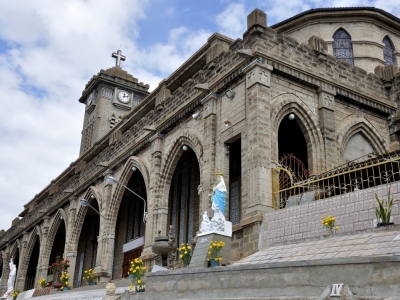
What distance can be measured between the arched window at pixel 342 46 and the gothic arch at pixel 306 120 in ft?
29.4

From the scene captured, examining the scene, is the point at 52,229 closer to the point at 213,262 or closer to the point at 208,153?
the point at 208,153

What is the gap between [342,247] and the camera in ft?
28.1

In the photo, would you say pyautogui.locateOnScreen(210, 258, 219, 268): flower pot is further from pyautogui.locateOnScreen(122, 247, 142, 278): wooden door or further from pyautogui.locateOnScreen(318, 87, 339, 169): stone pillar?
pyautogui.locateOnScreen(122, 247, 142, 278): wooden door

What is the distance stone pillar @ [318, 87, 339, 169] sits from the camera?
51.7 ft

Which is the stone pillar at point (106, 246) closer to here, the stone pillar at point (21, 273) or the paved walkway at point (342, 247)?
the paved walkway at point (342, 247)

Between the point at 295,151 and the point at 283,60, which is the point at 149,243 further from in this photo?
the point at 283,60

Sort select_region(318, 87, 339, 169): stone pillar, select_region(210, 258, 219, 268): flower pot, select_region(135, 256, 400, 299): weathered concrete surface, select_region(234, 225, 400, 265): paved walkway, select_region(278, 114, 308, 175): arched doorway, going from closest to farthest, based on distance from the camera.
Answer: select_region(135, 256, 400, 299): weathered concrete surface → select_region(234, 225, 400, 265): paved walkway → select_region(210, 258, 219, 268): flower pot → select_region(318, 87, 339, 169): stone pillar → select_region(278, 114, 308, 175): arched doorway

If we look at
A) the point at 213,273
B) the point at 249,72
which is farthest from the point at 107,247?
the point at 213,273

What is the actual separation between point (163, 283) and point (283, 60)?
8.46m

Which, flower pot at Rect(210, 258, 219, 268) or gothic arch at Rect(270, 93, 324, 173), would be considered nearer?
flower pot at Rect(210, 258, 219, 268)

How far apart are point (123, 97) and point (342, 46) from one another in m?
24.5

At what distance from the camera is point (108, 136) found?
26.0 meters

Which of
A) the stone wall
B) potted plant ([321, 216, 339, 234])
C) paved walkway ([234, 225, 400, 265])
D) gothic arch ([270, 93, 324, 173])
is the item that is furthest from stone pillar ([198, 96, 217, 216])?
potted plant ([321, 216, 339, 234])

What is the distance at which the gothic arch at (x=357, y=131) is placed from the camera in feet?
54.3
